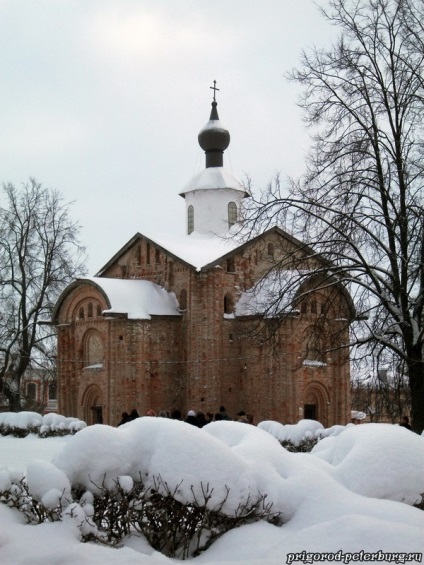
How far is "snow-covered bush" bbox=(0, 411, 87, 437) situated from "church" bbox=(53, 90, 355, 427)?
12.2 feet

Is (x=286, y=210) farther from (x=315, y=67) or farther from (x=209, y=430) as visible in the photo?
(x=209, y=430)

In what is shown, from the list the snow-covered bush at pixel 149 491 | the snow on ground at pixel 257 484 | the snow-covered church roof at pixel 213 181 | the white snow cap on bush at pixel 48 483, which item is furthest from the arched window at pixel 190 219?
the white snow cap on bush at pixel 48 483

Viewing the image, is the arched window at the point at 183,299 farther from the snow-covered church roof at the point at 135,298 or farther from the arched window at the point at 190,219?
the arched window at the point at 190,219

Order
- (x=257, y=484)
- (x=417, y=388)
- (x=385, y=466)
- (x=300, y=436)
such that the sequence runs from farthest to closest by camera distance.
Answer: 1. (x=300, y=436)
2. (x=417, y=388)
3. (x=385, y=466)
4. (x=257, y=484)

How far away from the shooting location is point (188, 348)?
3100 centimetres

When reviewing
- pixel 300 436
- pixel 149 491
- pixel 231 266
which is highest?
pixel 231 266

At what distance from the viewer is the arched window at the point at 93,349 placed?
1248 inches

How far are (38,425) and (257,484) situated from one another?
2055 cm

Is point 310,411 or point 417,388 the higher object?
point 417,388

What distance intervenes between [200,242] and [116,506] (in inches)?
1092

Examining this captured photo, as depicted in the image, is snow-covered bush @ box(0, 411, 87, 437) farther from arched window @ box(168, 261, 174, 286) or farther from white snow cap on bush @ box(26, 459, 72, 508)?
white snow cap on bush @ box(26, 459, 72, 508)

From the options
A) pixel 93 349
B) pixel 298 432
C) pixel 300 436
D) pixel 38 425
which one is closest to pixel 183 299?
pixel 93 349

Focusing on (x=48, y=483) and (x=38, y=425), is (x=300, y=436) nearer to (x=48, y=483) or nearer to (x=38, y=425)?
(x=38, y=425)

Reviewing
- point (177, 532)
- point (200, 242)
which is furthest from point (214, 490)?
point (200, 242)
